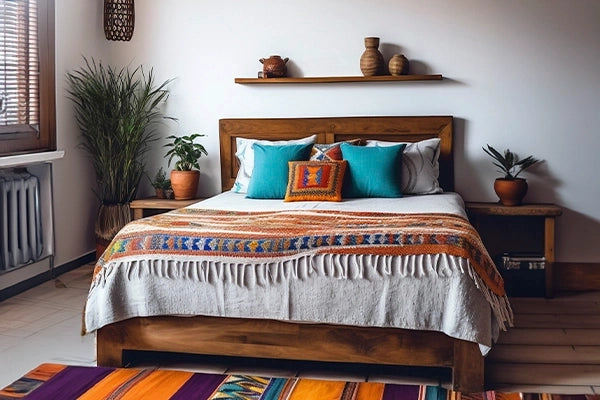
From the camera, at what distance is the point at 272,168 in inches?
183

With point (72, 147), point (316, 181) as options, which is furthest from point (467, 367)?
point (72, 147)

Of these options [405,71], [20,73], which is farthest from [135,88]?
[405,71]

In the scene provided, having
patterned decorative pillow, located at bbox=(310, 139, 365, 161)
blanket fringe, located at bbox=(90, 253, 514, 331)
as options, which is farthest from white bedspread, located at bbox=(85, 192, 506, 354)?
patterned decorative pillow, located at bbox=(310, 139, 365, 161)

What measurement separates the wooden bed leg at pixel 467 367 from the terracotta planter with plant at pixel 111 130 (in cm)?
286

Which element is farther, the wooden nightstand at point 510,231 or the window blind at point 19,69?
the wooden nightstand at point 510,231

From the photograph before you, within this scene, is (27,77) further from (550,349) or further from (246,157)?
(550,349)

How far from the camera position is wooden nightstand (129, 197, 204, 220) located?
495cm

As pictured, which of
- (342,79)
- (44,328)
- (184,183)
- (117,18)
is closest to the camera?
(44,328)

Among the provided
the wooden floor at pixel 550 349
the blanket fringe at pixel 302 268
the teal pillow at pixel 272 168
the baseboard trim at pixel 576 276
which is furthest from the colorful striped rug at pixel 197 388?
the baseboard trim at pixel 576 276

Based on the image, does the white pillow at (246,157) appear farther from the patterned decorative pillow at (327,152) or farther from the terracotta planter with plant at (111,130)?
the terracotta planter with plant at (111,130)

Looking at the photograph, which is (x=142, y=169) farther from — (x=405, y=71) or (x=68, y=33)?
(x=405, y=71)

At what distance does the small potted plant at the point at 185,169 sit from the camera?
16.8ft

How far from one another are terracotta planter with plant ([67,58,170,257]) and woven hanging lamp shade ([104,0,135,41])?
240 mm

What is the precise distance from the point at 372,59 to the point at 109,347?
8.44ft
